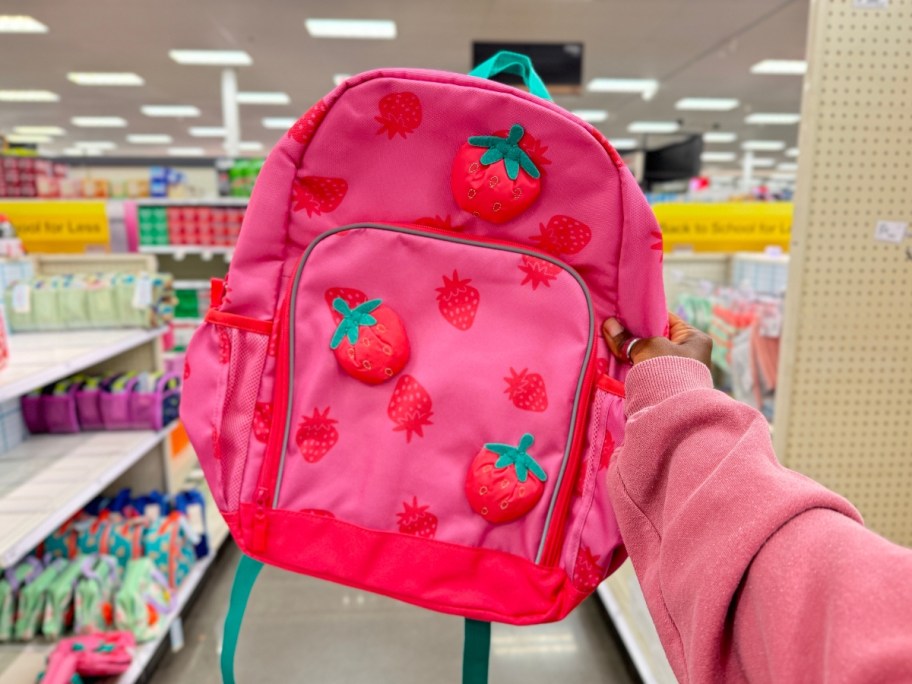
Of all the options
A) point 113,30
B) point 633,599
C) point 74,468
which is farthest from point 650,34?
point 74,468

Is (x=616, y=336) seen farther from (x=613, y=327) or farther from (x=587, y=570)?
(x=587, y=570)

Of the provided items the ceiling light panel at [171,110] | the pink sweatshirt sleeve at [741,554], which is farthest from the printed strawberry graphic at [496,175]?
the ceiling light panel at [171,110]

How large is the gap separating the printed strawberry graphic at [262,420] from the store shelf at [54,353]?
0.92 m

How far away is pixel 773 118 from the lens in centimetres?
1238

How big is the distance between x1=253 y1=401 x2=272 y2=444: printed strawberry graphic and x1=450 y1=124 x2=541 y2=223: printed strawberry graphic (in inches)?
15.1

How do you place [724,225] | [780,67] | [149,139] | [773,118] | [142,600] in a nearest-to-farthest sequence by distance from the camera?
[142,600] → [724,225] → [780,67] → [773,118] → [149,139]

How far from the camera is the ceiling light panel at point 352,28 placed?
22.4 ft

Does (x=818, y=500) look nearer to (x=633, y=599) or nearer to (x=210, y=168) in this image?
(x=633, y=599)

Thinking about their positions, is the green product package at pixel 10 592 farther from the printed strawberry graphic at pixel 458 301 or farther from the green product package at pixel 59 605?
the printed strawberry graphic at pixel 458 301

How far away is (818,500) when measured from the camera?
0.44 meters

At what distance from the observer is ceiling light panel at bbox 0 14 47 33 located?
653 centimetres

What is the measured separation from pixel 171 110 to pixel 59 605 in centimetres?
1187

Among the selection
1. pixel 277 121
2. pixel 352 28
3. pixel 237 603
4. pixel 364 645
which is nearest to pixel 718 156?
pixel 277 121

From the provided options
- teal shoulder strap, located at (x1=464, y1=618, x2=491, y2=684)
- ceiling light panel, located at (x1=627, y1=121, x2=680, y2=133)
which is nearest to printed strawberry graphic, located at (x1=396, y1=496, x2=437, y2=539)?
teal shoulder strap, located at (x1=464, y1=618, x2=491, y2=684)
